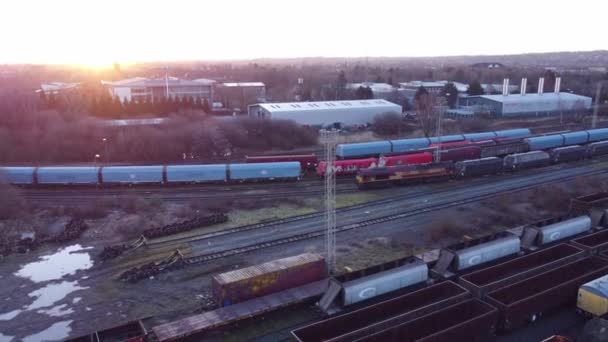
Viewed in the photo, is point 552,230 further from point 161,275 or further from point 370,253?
point 161,275

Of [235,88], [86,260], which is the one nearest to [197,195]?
[86,260]

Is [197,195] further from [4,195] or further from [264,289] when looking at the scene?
[264,289]

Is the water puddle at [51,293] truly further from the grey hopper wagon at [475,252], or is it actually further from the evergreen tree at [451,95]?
the evergreen tree at [451,95]

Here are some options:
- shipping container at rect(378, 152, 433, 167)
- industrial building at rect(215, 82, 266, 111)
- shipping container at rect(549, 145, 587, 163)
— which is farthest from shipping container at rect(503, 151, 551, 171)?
industrial building at rect(215, 82, 266, 111)

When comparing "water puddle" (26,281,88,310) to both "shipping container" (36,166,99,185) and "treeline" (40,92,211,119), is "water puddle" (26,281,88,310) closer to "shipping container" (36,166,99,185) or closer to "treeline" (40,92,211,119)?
"shipping container" (36,166,99,185)

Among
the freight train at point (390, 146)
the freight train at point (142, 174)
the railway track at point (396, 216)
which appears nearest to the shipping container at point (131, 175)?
the freight train at point (142, 174)

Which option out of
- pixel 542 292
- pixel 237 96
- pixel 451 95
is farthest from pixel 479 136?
pixel 237 96
